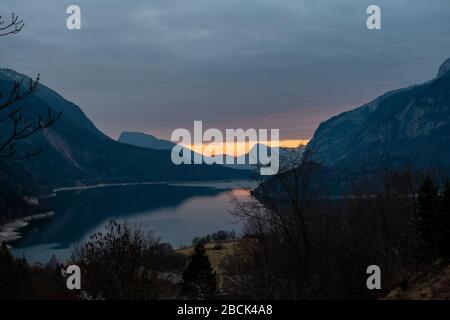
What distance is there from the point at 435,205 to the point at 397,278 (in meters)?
4.38

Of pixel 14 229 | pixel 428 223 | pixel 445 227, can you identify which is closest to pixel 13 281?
pixel 428 223

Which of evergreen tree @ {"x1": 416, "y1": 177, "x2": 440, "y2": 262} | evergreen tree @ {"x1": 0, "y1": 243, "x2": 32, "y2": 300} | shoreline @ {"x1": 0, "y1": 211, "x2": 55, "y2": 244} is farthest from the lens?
shoreline @ {"x1": 0, "y1": 211, "x2": 55, "y2": 244}

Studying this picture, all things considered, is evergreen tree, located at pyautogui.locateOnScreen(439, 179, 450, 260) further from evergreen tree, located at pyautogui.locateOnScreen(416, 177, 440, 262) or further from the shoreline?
the shoreline

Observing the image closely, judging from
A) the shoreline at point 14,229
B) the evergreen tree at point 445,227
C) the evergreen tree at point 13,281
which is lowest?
the shoreline at point 14,229

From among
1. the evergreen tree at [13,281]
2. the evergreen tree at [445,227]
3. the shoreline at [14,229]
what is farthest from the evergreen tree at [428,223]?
the shoreline at [14,229]

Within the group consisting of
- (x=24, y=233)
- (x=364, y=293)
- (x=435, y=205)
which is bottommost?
(x=24, y=233)

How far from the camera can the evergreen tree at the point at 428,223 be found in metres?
23.5

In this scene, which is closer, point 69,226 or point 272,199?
point 272,199

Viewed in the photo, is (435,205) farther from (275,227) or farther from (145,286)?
(145,286)

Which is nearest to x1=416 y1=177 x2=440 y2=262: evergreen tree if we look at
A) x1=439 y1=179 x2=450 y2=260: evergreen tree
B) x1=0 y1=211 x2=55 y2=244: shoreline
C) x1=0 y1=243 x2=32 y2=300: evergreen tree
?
x1=439 y1=179 x2=450 y2=260: evergreen tree

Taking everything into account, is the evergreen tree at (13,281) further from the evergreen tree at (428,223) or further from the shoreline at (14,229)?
the shoreline at (14,229)

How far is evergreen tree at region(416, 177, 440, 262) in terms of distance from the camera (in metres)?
23.5

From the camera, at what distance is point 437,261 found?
2198cm
